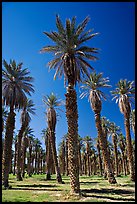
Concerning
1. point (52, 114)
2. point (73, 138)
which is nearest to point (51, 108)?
point (52, 114)

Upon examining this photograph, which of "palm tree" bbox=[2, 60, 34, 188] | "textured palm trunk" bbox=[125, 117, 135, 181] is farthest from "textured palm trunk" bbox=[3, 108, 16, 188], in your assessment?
"textured palm trunk" bbox=[125, 117, 135, 181]

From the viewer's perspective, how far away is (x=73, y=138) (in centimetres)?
2158

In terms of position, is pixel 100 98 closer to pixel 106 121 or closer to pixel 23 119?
pixel 23 119

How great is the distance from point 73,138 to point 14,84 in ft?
43.8

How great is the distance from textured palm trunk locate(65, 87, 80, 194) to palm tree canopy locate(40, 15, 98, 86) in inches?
65.7

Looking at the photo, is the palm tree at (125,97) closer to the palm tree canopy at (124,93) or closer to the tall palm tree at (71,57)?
the palm tree canopy at (124,93)

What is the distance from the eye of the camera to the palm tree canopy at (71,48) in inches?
938

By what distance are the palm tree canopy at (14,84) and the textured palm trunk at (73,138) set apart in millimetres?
10186

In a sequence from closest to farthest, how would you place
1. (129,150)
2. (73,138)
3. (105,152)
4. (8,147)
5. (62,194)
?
(62,194), (73,138), (8,147), (105,152), (129,150)

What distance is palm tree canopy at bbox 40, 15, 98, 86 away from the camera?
23828 mm

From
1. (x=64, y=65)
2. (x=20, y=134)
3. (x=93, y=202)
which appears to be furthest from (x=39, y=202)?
(x=20, y=134)

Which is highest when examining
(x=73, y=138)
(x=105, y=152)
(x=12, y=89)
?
(x=12, y=89)

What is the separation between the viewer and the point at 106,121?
59188 millimetres

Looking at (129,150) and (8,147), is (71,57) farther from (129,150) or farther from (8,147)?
(129,150)
